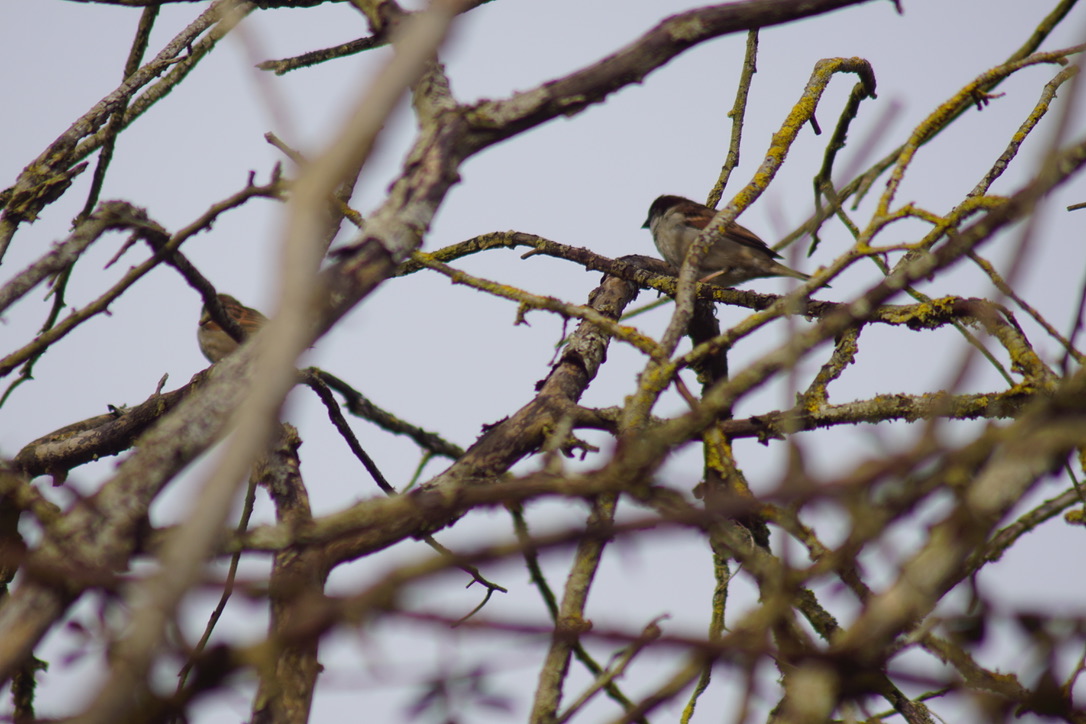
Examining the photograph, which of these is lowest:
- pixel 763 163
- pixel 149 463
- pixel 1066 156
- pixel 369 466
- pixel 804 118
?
pixel 149 463

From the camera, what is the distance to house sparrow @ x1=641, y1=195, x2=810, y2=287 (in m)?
8.27

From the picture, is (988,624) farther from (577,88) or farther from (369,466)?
(369,466)

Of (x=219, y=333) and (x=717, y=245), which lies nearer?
(x=717, y=245)

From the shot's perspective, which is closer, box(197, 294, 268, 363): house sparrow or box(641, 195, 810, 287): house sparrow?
box(641, 195, 810, 287): house sparrow

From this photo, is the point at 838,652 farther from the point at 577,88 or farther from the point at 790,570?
the point at 577,88

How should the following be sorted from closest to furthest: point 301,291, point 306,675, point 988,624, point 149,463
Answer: point 301,291 → point 988,624 → point 149,463 → point 306,675

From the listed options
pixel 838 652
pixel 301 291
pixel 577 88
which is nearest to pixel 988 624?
pixel 838 652

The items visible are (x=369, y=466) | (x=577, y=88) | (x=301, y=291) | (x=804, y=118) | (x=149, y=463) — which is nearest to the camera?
(x=301, y=291)

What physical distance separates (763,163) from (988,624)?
2.94 metres

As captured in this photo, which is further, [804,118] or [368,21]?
[804,118]

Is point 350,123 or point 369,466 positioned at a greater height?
point 369,466

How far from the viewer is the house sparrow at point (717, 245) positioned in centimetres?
827

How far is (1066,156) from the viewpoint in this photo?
2.18 metres

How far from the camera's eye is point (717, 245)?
28.3 feet
